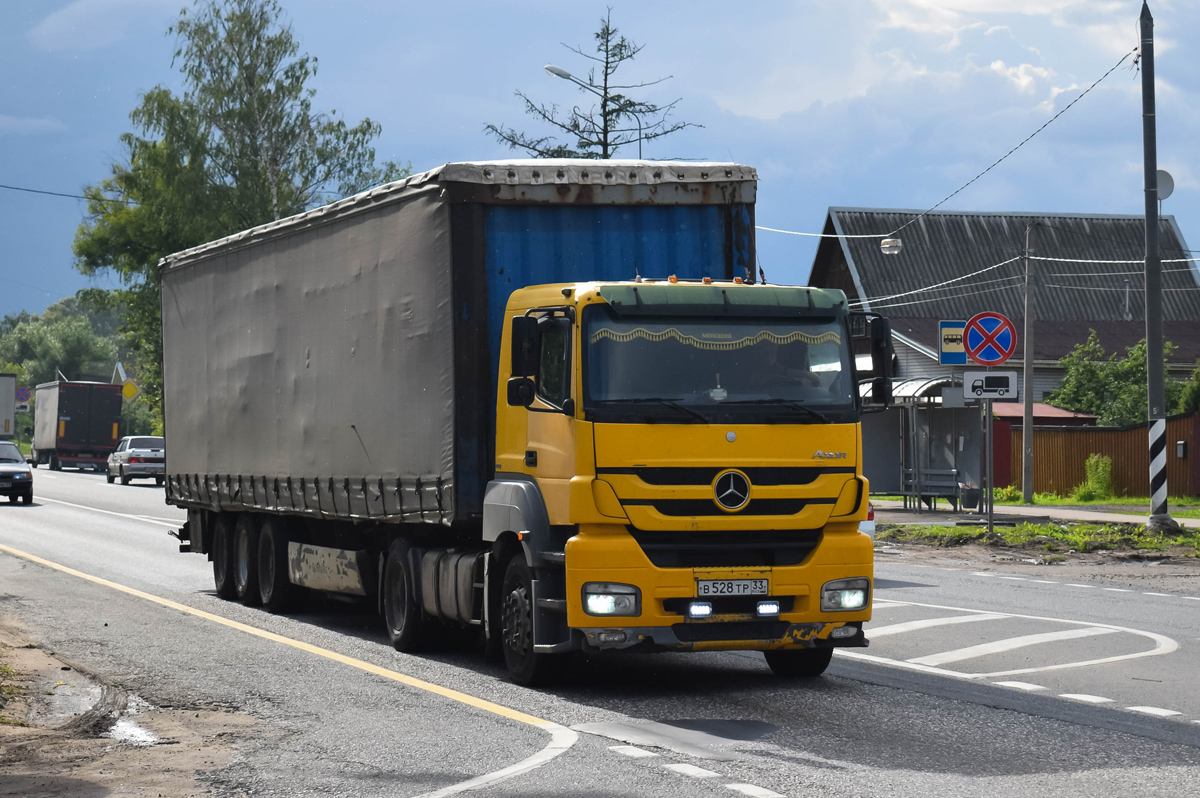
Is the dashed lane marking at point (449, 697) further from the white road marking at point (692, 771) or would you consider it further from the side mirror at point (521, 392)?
the side mirror at point (521, 392)

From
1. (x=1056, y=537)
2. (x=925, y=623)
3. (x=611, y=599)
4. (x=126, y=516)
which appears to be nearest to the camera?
(x=611, y=599)

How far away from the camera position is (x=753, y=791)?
684 cm

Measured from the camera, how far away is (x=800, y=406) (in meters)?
9.62

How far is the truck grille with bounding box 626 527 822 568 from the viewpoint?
9414mm

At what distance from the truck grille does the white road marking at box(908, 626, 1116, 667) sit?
2.00m

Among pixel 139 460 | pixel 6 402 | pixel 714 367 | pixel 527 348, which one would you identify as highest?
pixel 6 402

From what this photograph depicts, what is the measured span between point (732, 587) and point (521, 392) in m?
1.79

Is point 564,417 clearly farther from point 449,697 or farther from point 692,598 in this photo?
point 449,697

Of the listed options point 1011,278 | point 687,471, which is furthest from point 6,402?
point 687,471

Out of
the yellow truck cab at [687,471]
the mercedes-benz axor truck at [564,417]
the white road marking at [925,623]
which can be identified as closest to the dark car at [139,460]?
the mercedes-benz axor truck at [564,417]

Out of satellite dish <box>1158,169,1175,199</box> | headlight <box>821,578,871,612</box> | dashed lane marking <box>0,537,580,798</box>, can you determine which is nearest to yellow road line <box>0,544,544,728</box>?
dashed lane marking <box>0,537,580,798</box>

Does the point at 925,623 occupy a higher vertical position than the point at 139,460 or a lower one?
lower

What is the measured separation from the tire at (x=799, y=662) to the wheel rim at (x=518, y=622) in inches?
67.3

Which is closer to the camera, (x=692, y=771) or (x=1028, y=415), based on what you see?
(x=692, y=771)
